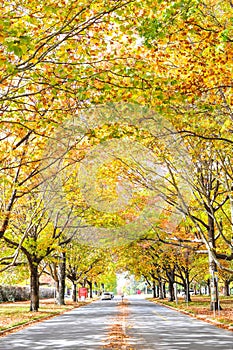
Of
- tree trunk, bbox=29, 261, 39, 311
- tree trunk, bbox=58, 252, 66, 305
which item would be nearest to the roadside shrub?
tree trunk, bbox=58, 252, 66, 305

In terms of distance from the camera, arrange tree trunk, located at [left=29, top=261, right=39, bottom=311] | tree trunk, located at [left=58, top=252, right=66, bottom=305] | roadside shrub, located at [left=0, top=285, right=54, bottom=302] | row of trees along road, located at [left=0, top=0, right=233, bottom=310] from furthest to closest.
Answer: roadside shrub, located at [left=0, top=285, right=54, bottom=302]
tree trunk, located at [left=58, top=252, right=66, bottom=305]
tree trunk, located at [left=29, top=261, right=39, bottom=311]
row of trees along road, located at [left=0, top=0, right=233, bottom=310]

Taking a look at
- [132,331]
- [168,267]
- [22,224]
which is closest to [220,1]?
[132,331]

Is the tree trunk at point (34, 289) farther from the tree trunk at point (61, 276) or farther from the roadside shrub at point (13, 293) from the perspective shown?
the roadside shrub at point (13, 293)

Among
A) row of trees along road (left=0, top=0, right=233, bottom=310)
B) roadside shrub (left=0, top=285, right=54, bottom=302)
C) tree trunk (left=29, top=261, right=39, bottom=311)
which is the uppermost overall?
row of trees along road (left=0, top=0, right=233, bottom=310)

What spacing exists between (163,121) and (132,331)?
7.60 m

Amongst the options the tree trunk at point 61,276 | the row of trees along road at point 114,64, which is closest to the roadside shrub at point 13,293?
the tree trunk at point 61,276

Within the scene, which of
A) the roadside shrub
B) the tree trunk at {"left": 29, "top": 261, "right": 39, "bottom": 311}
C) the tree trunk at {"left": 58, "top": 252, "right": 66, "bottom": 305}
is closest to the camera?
the tree trunk at {"left": 29, "top": 261, "right": 39, "bottom": 311}

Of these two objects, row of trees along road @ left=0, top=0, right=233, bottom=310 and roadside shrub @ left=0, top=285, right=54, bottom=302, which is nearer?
row of trees along road @ left=0, top=0, right=233, bottom=310

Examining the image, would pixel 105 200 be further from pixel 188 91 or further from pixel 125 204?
pixel 188 91

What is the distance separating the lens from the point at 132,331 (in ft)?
54.8

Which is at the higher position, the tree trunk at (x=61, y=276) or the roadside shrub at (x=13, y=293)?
the tree trunk at (x=61, y=276)

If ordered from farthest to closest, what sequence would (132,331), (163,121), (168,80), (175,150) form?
(175,150) → (163,121) → (132,331) → (168,80)

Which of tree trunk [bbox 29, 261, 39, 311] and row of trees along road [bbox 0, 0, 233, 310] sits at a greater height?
row of trees along road [bbox 0, 0, 233, 310]

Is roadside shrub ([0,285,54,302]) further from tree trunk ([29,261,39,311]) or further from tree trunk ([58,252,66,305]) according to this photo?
tree trunk ([29,261,39,311])
